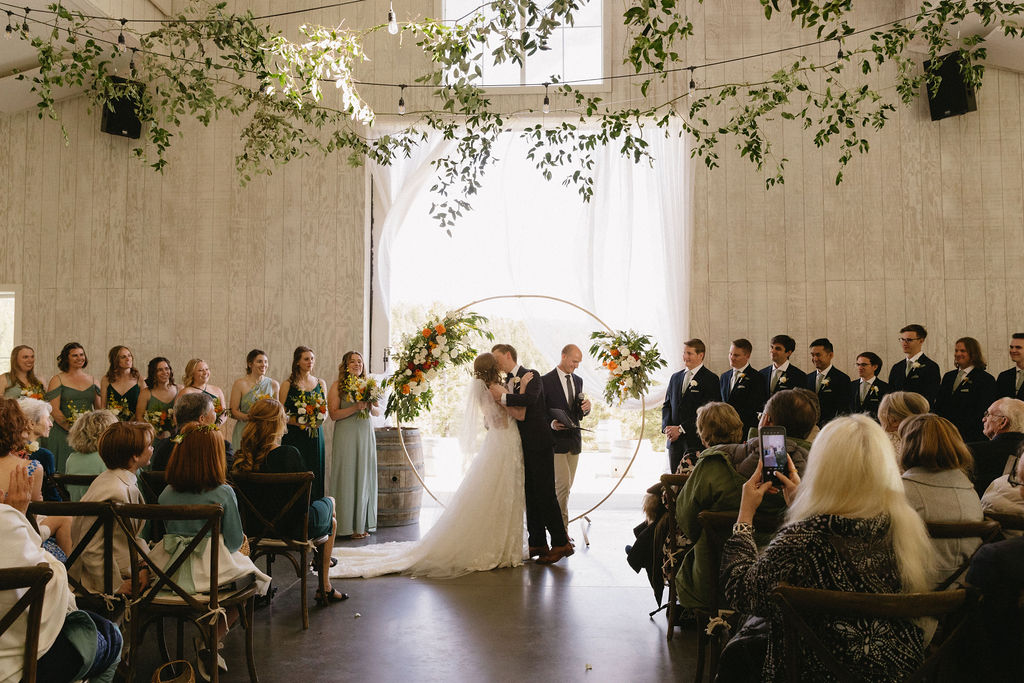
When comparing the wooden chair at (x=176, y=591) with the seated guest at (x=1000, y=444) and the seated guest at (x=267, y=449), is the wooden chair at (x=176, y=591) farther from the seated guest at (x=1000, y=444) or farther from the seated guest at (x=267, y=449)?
the seated guest at (x=1000, y=444)

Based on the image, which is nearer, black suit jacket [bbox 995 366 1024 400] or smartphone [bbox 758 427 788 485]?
smartphone [bbox 758 427 788 485]

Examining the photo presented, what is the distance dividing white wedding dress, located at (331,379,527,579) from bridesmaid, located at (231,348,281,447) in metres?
1.82

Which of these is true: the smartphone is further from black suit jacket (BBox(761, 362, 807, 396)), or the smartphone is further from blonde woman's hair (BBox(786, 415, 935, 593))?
black suit jacket (BBox(761, 362, 807, 396))

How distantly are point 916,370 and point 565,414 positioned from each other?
320 cm

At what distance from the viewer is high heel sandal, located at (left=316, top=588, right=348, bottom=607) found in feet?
16.3

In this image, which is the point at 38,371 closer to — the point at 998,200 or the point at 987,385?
the point at 987,385

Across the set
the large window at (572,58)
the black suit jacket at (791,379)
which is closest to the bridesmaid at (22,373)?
the large window at (572,58)

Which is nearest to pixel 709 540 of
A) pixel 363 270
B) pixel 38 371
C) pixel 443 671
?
pixel 443 671

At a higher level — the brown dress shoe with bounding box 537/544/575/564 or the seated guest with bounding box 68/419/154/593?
the seated guest with bounding box 68/419/154/593

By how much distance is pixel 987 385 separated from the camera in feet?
22.5

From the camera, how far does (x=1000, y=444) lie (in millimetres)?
4195

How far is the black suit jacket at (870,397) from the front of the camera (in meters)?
7.34

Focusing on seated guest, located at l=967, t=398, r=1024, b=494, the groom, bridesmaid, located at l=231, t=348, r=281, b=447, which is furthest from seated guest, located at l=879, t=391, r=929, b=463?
bridesmaid, located at l=231, t=348, r=281, b=447

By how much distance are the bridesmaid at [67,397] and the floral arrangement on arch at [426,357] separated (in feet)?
8.72
